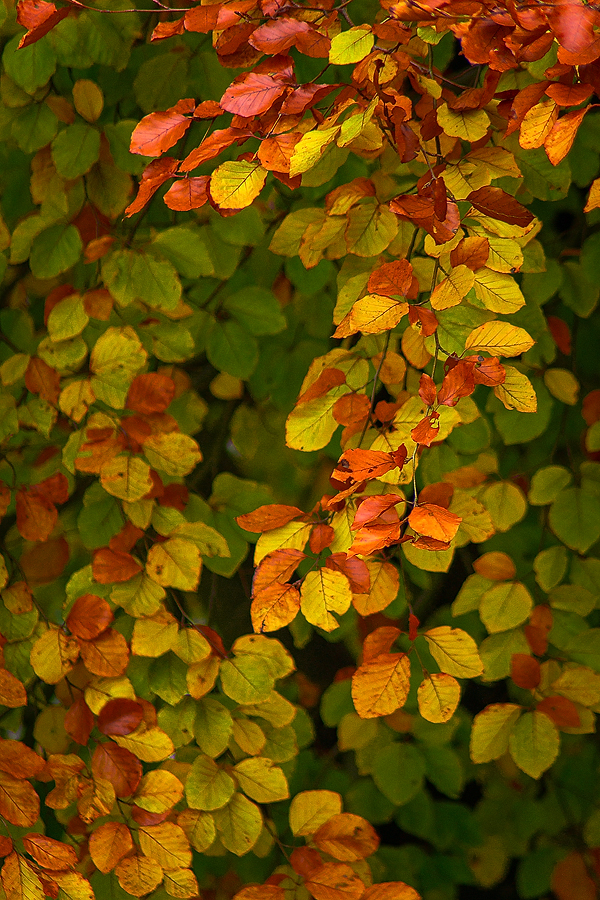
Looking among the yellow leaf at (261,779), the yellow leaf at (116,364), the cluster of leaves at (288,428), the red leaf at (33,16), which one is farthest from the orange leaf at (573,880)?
the red leaf at (33,16)

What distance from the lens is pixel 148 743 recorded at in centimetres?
84

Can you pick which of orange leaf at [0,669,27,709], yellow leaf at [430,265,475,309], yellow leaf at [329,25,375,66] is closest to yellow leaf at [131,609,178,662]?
orange leaf at [0,669,27,709]

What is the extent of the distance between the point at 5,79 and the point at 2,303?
0.30 meters

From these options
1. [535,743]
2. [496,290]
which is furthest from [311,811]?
[496,290]

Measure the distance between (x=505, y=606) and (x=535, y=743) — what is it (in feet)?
0.52

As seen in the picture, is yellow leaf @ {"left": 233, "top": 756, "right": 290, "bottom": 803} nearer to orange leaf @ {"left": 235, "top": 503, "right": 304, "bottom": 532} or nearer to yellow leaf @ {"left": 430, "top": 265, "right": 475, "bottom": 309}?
orange leaf @ {"left": 235, "top": 503, "right": 304, "bottom": 532}

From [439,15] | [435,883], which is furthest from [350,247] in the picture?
[435,883]

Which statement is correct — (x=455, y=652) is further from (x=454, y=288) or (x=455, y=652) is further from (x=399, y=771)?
(x=399, y=771)

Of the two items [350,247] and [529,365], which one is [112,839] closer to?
[350,247]

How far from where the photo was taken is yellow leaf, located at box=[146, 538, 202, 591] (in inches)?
34.6

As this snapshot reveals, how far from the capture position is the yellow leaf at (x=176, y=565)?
0.88m

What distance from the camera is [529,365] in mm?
1136

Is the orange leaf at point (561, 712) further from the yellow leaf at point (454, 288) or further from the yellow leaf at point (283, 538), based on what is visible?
the yellow leaf at point (454, 288)

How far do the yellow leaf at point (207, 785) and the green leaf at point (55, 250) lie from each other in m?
0.55
